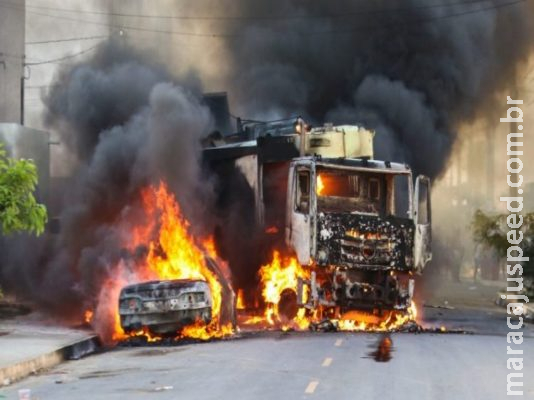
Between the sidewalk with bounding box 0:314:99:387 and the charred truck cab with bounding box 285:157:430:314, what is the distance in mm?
4547

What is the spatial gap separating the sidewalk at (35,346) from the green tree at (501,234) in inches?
591

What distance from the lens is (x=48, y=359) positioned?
14.9 meters

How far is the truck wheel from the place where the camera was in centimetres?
2020

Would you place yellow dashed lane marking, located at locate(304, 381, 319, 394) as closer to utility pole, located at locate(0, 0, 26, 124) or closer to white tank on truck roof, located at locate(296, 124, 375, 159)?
white tank on truck roof, located at locate(296, 124, 375, 159)

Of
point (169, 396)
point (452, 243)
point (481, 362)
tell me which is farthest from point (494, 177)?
point (169, 396)

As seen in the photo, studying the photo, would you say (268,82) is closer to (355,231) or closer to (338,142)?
(338,142)

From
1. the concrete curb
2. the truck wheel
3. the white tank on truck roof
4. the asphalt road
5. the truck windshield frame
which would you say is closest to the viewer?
the asphalt road

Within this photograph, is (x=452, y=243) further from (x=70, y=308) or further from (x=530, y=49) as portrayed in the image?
(x=70, y=308)

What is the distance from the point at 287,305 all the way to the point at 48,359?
Answer: 262 inches

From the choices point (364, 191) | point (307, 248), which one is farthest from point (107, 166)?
point (364, 191)

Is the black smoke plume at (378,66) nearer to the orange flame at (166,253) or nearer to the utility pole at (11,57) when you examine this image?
the utility pole at (11,57)

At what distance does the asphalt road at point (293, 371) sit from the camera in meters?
10.9

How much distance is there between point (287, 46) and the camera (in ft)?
110

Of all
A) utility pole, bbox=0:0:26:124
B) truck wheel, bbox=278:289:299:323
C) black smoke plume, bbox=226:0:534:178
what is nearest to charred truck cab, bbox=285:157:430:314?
truck wheel, bbox=278:289:299:323
